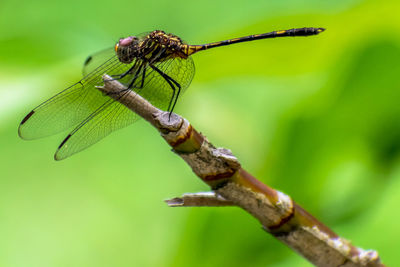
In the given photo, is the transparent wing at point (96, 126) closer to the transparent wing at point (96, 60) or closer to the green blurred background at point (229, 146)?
the transparent wing at point (96, 60)

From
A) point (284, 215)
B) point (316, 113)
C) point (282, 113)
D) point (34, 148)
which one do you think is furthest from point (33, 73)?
point (284, 215)

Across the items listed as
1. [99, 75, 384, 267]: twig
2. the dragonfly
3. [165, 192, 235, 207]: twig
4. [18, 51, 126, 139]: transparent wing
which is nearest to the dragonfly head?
the dragonfly

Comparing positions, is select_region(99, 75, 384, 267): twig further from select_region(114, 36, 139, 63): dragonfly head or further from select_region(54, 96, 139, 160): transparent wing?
select_region(114, 36, 139, 63): dragonfly head

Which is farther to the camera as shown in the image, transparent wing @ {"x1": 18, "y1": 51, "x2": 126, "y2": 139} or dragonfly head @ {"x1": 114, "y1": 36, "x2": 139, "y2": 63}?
dragonfly head @ {"x1": 114, "y1": 36, "x2": 139, "y2": 63}

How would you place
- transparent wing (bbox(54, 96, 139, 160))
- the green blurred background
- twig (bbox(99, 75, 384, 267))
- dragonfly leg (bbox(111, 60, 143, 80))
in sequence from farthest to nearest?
the green blurred background < dragonfly leg (bbox(111, 60, 143, 80)) < transparent wing (bbox(54, 96, 139, 160)) < twig (bbox(99, 75, 384, 267))

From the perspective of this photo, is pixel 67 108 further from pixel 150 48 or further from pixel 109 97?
pixel 150 48

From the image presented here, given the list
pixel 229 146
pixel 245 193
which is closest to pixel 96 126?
pixel 245 193

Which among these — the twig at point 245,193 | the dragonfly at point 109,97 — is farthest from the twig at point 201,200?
the dragonfly at point 109,97
